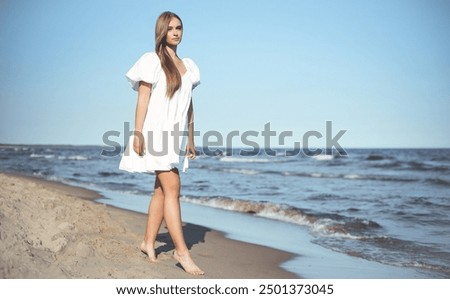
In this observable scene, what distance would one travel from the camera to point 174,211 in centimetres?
320

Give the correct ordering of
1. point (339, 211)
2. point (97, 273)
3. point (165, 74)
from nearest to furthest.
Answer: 1. point (97, 273)
2. point (165, 74)
3. point (339, 211)

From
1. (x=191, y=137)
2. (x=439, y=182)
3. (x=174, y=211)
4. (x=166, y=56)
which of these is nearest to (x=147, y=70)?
(x=166, y=56)

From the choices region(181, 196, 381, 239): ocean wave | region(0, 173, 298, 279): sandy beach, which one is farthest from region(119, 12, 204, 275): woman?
region(181, 196, 381, 239): ocean wave

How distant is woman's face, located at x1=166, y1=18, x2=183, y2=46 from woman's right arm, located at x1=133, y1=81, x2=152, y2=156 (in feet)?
1.06

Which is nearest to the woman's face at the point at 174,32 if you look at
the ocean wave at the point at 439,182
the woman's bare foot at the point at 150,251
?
the woman's bare foot at the point at 150,251

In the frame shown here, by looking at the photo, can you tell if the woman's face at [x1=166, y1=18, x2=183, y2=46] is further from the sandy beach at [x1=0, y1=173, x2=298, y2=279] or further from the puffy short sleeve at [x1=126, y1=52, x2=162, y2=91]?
the sandy beach at [x1=0, y1=173, x2=298, y2=279]

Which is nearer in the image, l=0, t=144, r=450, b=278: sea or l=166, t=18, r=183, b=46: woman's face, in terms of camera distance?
l=166, t=18, r=183, b=46: woman's face

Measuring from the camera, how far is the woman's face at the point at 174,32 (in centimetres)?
308

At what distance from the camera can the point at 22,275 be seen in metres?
2.38

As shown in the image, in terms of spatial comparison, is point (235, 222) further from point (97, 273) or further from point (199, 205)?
point (97, 273)

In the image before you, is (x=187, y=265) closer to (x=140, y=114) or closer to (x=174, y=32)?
(x=140, y=114)

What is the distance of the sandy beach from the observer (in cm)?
254
